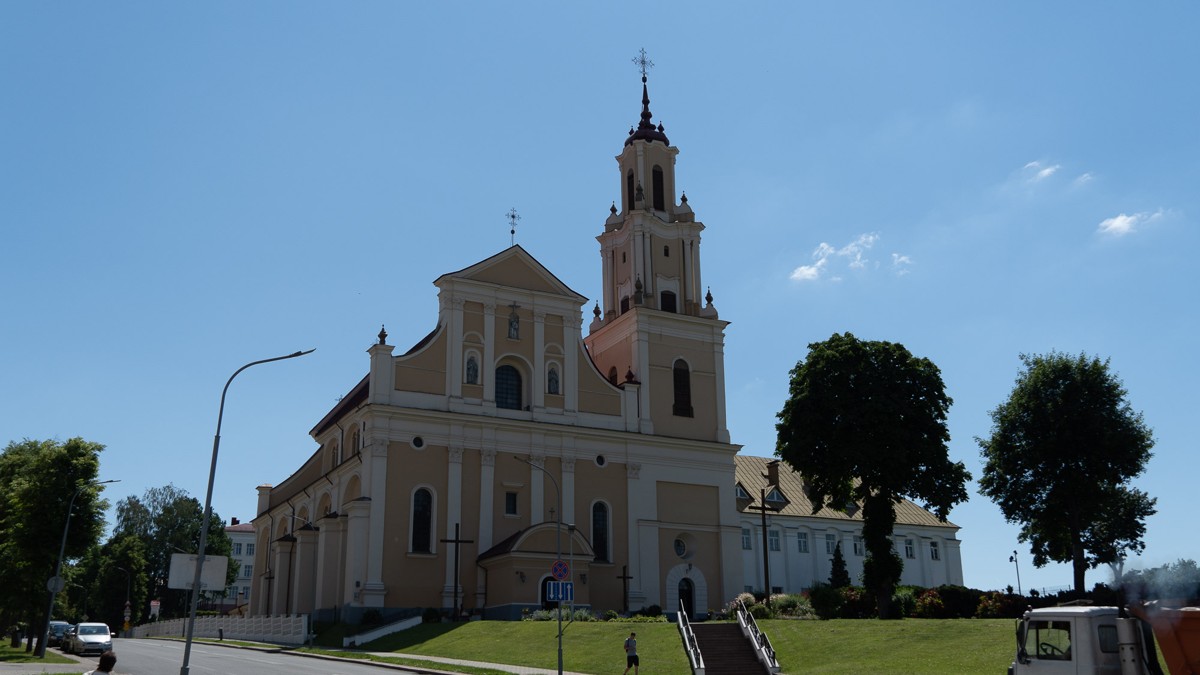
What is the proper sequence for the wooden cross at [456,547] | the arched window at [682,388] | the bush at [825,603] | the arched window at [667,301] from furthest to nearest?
the arched window at [667,301], the arched window at [682,388], the wooden cross at [456,547], the bush at [825,603]

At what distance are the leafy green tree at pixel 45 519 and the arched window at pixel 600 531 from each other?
2216cm

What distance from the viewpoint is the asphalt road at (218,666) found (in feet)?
88.2

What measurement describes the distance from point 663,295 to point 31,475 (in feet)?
105

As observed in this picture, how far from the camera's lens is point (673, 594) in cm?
5097

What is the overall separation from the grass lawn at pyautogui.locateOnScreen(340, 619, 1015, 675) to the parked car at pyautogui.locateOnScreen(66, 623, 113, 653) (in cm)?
1063

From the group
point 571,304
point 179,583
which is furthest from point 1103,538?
point 179,583

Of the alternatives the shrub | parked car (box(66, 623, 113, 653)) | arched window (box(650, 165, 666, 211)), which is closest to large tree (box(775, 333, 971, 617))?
the shrub

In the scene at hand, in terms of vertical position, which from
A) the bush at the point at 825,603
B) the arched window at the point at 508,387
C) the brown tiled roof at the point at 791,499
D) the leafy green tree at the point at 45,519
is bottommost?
the bush at the point at 825,603

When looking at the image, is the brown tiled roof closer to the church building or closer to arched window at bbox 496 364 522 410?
the church building

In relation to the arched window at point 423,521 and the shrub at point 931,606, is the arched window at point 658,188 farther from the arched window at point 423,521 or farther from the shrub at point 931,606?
the shrub at point 931,606

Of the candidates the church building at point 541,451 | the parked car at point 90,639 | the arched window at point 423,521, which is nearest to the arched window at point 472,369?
the church building at point 541,451

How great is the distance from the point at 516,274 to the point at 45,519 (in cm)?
2400

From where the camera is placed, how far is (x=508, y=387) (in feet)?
170

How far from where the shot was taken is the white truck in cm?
1408
